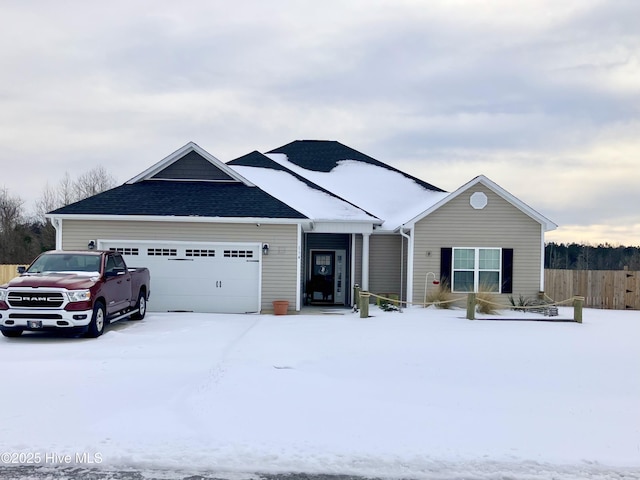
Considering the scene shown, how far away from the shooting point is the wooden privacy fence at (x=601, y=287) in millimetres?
22062

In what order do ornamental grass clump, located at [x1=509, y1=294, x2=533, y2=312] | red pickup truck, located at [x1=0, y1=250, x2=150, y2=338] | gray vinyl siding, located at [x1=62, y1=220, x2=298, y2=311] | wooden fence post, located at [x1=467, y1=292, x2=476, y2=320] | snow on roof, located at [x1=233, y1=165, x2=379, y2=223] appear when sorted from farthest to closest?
snow on roof, located at [x1=233, y1=165, x2=379, y2=223] < ornamental grass clump, located at [x1=509, y1=294, x2=533, y2=312] < gray vinyl siding, located at [x1=62, y1=220, x2=298, y2=311] < wooden fence post, located at [x1=467, y1=292, x2=476, y2=320] < red pickup truck, located at [x1=0, y1=250, x2=150, y2=338]

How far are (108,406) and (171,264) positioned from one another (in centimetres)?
1060

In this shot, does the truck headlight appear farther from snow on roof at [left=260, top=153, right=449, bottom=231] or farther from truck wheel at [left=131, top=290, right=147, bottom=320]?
snow on roof at [left=260, top=153, right=449, bottom=231]

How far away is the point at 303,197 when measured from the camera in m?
20.3

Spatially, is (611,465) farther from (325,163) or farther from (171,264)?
(325,163)

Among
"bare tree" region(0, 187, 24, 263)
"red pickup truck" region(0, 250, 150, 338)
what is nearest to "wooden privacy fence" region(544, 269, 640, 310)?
"red pickup truck" region(0, 250, 150, 338)

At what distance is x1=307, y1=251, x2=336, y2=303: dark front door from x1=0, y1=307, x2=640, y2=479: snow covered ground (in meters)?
9.37

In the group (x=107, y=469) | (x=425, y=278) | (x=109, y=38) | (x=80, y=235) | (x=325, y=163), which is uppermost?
(x=109, y=38)

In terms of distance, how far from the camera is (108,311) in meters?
12.7

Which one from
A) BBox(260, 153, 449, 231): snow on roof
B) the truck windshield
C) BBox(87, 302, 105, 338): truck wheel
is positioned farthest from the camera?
BBox(260, 153, 449, 231): snow on roof

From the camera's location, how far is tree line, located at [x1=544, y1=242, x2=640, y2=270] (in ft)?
206

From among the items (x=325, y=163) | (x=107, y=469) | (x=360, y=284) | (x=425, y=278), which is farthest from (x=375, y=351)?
(x=325, y=163)

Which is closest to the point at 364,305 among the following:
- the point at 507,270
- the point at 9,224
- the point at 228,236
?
the point at 228,236

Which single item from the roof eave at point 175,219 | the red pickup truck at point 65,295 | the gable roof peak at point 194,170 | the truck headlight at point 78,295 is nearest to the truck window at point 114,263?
the red pickup truck at point 65,295
